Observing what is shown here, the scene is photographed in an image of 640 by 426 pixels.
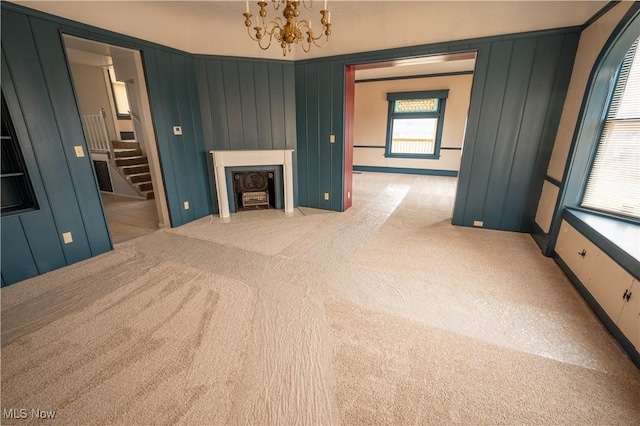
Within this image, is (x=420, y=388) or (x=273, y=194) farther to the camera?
(x=273, y=194)

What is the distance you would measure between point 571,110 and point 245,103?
13.4 ft

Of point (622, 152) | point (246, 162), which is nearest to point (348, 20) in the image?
point (246, 162)

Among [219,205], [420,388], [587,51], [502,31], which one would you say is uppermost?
[502,31]

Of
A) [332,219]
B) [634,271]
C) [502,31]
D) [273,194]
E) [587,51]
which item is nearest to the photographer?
[634,271]

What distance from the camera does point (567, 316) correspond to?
200 centimetres

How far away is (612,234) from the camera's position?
2084 mm

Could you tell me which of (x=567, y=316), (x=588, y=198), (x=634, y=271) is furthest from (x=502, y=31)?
(x=567, y=316)

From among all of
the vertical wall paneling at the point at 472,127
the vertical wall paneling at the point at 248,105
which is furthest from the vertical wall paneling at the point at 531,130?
the vertical wall paneling at the point at 248,105

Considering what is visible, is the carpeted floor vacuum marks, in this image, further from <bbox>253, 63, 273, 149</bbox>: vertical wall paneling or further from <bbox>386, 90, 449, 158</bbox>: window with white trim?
<bbox>386, 90, 449, 158</bbox>: window with white trim

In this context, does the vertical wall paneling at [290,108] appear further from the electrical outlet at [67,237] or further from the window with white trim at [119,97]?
the window with white trim at [119,97]

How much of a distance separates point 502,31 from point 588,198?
209 centimetres

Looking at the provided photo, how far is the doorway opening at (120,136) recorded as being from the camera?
3385 millimetres

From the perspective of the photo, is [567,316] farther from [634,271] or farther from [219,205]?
[219,205]

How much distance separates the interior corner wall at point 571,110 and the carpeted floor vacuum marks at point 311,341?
1.89 feet
